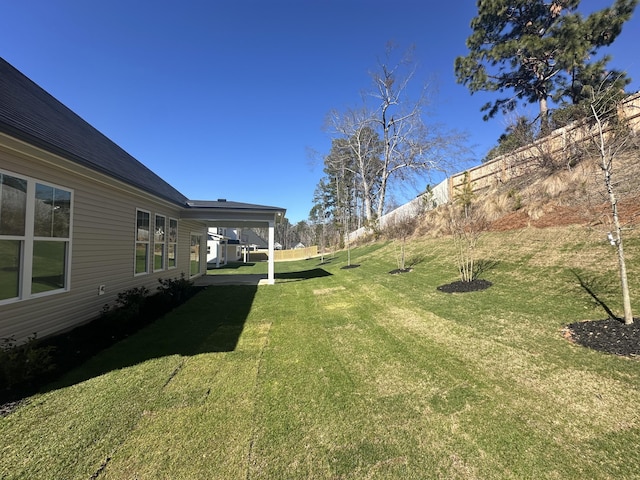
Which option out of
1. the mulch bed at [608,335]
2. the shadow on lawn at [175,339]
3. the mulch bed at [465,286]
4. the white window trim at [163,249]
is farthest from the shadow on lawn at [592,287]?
the white window trim at [163,249]

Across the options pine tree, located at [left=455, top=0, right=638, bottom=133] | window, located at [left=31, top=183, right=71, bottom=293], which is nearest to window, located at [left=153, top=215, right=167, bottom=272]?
window, located at [left=31, top=183, right=71, bottom=293]

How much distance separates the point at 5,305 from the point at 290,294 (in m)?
6.18

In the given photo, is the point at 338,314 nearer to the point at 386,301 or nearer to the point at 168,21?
the point at 386,301

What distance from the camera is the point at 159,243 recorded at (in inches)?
354

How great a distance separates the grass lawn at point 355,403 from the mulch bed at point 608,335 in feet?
0.59

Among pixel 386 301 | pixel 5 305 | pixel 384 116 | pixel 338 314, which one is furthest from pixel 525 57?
pixel 5 305

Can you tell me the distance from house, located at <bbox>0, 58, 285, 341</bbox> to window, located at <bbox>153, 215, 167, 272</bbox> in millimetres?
616

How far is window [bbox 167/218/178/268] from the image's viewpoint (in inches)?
387

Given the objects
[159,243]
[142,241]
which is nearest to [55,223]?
[142,241]

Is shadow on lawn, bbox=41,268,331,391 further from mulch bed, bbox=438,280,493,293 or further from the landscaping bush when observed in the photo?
mulch bed, bbox=438,280,493,293

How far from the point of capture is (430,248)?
40.9 ft

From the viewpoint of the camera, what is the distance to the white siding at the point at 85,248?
418 cm

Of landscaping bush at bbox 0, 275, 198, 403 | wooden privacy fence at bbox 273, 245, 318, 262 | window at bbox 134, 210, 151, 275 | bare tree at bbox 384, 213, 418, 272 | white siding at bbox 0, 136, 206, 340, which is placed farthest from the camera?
wooden privacy fence at bbox 273, 245, 318, 262

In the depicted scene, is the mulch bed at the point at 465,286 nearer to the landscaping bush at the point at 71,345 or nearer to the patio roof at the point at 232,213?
the patio roof at the point at 232,213
